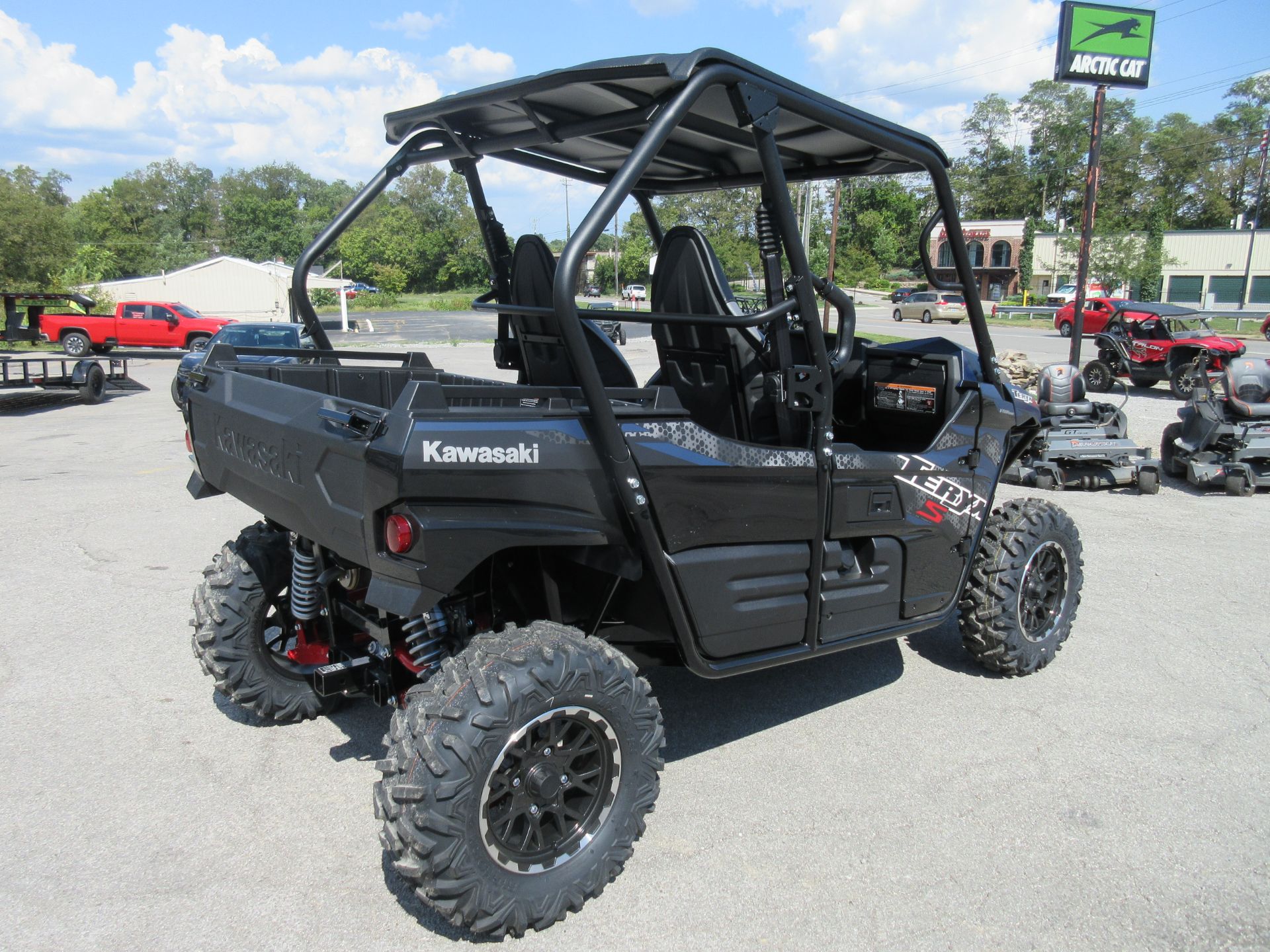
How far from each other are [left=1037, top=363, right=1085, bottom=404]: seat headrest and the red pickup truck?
944 inches

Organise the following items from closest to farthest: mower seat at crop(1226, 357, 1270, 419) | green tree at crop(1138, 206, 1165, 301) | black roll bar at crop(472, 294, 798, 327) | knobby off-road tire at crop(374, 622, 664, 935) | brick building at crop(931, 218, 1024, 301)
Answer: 1. knobby off-road tire at crop(374, 622, 664, 935)
2. black roll bar at crop(472, 294, 798, 327)
3. mower seat at crop(1226, 357, 1270, 419)
4. green tree at crop(1138, 206, 1165, 301)
5. brick building at crop(931, 218, 1024, 301)

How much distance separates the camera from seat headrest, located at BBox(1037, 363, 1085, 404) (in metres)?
9.98

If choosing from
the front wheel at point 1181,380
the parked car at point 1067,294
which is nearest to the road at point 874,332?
the parked car at point 1067,294

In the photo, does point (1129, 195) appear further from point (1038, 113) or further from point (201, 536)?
point (201, 536)

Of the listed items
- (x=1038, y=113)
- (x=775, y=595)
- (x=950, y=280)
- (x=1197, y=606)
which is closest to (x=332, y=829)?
(x=775, y=595)

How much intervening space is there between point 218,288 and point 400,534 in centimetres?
5096

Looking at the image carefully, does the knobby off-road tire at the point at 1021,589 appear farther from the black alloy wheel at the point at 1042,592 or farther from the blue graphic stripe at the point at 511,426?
the blue graphic stripe at the point at 511,426

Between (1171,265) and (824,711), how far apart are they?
66415mm

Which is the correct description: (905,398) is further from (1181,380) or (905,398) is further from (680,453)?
(1181,380)

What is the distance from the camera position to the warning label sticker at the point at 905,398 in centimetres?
434

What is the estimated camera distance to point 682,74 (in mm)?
2711

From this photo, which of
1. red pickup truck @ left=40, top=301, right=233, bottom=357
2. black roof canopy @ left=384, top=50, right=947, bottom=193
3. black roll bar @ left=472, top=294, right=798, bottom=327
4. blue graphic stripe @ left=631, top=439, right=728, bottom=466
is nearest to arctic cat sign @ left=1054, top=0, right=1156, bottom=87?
black roof canopy @ left=384, top=50, right=947, bottom=193

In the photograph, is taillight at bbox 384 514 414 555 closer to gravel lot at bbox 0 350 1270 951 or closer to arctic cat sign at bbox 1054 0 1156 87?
gravel lot at bbox 0 350 1270 951

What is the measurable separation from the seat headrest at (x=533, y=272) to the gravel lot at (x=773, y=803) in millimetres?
1935
